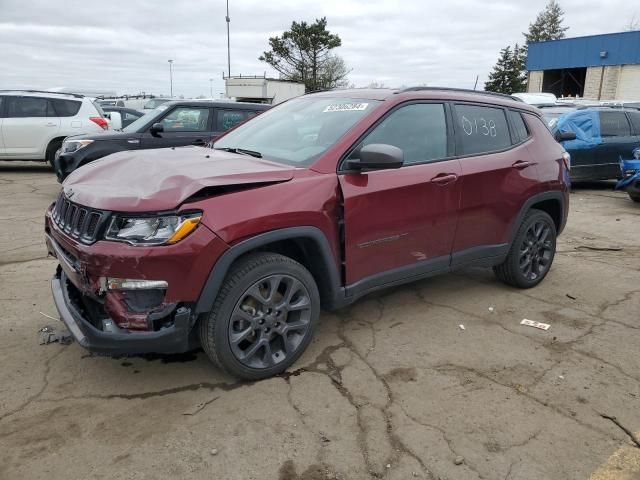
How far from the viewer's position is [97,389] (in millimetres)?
3062

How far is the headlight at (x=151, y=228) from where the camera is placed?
2674mm

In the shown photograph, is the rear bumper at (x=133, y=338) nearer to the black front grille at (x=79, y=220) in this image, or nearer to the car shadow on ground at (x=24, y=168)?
the black front grille at (x=79, y=220)

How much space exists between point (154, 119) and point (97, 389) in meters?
6.10

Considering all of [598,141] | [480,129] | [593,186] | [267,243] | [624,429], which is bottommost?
[624,429]

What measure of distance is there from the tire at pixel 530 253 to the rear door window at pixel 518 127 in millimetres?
664

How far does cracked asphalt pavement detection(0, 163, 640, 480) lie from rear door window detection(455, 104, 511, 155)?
1342 mm

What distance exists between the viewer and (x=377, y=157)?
124 inches

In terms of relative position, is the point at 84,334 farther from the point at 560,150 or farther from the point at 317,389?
the point at 560,150

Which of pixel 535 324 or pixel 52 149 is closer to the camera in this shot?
pixel 535 324

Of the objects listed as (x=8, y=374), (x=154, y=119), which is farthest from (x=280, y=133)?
(x=154, y=119)

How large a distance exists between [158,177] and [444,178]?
2.02m

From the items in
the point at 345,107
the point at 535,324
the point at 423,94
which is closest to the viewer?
the point at 345,107

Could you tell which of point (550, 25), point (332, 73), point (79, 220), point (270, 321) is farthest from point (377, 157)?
point (550, 25)

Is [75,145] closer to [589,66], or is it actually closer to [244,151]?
[244,151]
